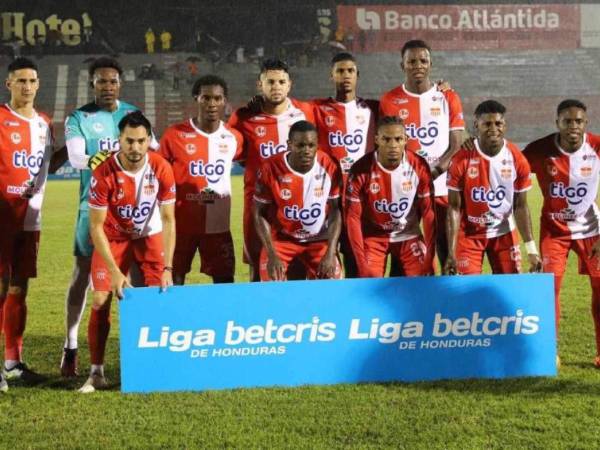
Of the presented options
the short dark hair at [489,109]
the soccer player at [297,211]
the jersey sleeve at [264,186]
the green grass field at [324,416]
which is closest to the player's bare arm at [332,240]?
the soccer player at [297,211]

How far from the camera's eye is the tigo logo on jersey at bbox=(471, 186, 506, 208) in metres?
5.18

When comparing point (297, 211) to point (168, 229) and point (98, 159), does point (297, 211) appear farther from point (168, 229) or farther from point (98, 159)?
point (98, 159)

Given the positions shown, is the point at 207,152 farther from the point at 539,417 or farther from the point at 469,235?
the point at 539,417

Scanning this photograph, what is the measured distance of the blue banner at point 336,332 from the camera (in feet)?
14.9

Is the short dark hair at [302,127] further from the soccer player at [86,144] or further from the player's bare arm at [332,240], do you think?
the soccer player at [86,144]

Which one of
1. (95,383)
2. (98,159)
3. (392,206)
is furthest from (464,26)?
(95,383)

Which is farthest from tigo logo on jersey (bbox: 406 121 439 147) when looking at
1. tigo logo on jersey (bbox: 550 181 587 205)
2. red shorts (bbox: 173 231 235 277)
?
red shorts (bbox: 173 231 235 277)

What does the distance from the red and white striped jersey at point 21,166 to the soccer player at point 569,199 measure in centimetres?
306

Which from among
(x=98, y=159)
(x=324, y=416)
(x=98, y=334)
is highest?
(x=98, y=159)

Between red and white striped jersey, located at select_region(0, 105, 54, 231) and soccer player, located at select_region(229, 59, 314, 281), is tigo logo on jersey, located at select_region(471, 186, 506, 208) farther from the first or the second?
red and white striped jersey, located at select_region(0, 105, 54, 231)

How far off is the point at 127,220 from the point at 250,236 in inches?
41.1

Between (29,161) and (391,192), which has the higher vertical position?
(29,161)

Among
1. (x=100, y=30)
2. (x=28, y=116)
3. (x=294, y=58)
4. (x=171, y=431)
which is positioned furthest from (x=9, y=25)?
(x=171, y=431)

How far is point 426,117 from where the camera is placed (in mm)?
5648
